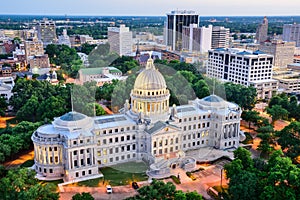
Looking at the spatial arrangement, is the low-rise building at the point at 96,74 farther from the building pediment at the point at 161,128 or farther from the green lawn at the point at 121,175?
the green lawn at the point at 121,175

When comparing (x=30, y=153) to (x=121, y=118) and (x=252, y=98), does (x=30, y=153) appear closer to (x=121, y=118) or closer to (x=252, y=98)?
(x=121, y=118)

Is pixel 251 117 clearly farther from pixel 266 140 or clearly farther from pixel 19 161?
pixel 19 161

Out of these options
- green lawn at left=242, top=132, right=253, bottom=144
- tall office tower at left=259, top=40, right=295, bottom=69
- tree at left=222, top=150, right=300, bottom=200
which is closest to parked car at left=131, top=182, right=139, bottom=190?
tree at left=222, top=150, right=300, bottom=200

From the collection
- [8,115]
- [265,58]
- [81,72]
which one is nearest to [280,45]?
[265,58]

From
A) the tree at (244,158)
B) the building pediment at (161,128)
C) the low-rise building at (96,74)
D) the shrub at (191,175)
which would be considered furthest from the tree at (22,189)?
the low-rise building at (96,74)

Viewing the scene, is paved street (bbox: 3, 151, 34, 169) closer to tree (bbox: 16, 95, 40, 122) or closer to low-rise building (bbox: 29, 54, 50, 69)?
tree (bbox: 16, 95, 40, 122)

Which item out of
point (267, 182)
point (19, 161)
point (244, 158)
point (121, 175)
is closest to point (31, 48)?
point (19, 161)

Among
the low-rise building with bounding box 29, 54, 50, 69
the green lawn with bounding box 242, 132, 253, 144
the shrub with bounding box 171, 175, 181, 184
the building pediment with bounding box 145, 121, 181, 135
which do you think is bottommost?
the shrub with bounding box 171, 175, 181, 184
